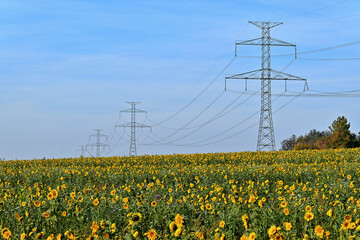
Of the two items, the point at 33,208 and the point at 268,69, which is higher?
the point at 268,69

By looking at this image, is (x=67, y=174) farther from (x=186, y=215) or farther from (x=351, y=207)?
(x=351, y=207)

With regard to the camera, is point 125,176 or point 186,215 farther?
point 125,176

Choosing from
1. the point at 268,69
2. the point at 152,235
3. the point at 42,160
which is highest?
the point at 268,69

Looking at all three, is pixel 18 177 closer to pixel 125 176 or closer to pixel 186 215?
pixel 125 176

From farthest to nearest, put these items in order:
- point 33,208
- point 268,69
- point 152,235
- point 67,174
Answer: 1. point 268,69
2. point 67,174
3. point 33,208
4. point 152,235

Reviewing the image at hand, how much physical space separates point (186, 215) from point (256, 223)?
1.15m

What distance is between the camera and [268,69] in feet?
107

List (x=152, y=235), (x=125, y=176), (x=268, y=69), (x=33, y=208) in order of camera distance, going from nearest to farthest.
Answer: (x=152, y=235)
(x=33, y=208)
(x=125, y=176)
(x=268, y=69)

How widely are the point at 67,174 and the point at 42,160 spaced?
8.41m

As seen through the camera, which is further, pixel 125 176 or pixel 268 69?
pixel 268 69

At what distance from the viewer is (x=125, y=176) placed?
12.2 m

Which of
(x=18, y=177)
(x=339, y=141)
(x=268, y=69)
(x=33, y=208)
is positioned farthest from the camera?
(x=339, y=141)

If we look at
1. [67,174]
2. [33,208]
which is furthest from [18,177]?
[33,208]

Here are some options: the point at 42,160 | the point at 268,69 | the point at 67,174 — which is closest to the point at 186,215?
the point at 67,174
